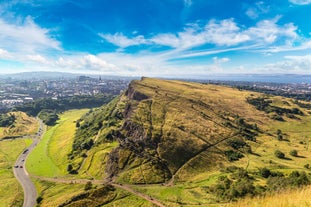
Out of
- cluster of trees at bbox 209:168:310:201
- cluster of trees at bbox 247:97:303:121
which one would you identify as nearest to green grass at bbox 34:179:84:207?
cluster of trees at bbox 209:168:310:201

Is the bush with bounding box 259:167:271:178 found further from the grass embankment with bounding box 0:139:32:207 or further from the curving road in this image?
the grass embankment with bounding box 0:139:32:207

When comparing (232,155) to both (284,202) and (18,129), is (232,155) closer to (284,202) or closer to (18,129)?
(284,202)

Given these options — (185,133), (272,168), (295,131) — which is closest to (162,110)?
(185,133)

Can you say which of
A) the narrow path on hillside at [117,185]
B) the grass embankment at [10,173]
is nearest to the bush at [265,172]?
the narrow path on hillside at [117,185]

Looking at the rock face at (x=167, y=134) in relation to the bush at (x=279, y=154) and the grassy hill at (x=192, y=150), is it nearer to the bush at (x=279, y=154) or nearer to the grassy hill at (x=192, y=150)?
the grassy hill at (x=192, y=150)

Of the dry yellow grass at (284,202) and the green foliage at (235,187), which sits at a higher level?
the dry yellow grass at (284,202)

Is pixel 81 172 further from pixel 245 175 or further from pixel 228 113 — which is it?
pixel 228 113
